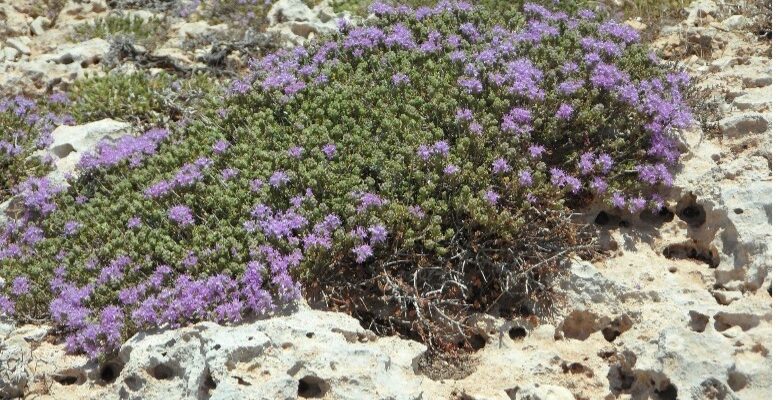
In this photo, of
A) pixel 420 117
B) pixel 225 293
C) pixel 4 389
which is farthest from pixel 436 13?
pixel 4 389

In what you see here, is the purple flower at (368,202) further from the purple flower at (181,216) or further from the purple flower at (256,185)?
the purple flower at (181,216)

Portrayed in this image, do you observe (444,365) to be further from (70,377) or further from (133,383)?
(70,377)

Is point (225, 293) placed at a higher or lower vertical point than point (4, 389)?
higher

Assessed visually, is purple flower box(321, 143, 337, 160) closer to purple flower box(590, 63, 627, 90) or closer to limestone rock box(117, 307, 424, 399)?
limestone rock box(117, 307, 424, 399)

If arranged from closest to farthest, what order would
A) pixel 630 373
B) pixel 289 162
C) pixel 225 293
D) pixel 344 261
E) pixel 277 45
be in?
pixel 630 373 < pixel 225 293 < pixel 344 261 < pixel 289 162 < pixel 277 45

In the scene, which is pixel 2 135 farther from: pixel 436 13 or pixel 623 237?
pixel 623 237

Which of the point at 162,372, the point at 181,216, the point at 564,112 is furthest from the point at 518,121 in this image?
the point at 162,372
